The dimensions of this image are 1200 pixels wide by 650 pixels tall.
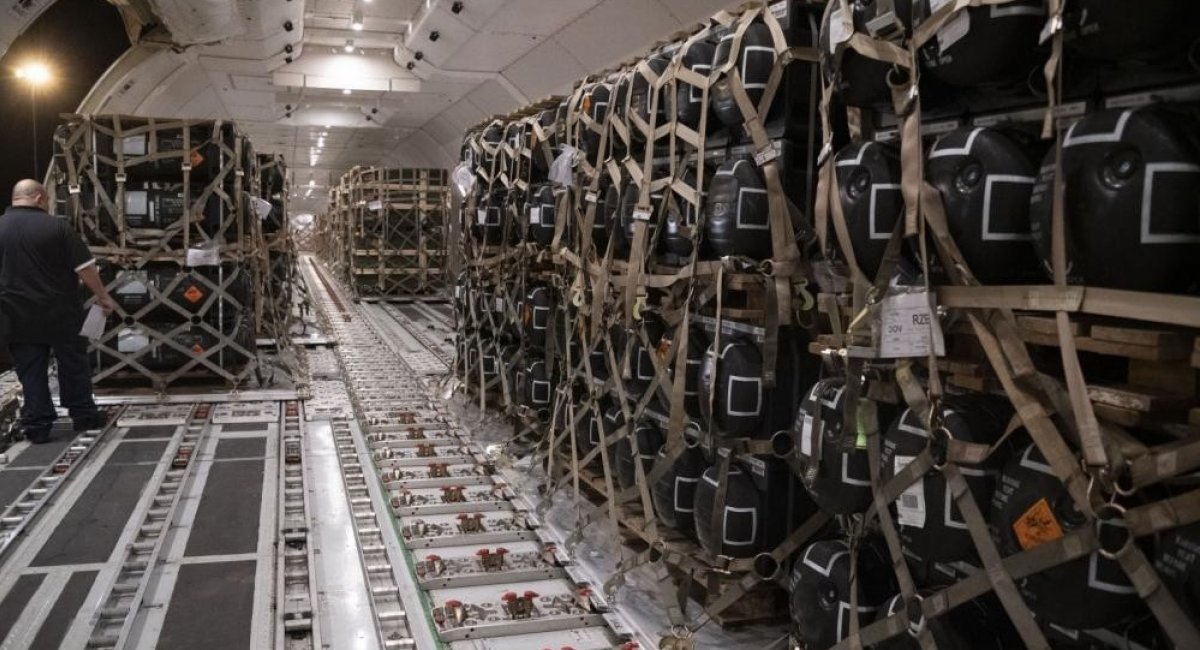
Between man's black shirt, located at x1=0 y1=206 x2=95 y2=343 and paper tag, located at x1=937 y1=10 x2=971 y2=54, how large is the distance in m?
7.75

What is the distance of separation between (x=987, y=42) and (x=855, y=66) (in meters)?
0.70

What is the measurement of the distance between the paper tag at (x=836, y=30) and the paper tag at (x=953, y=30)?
0.48 meters

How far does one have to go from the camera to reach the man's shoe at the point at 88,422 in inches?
339

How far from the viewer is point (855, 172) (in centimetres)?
346

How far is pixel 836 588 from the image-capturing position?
3.72 m

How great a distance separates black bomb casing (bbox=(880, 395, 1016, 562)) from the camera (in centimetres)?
298

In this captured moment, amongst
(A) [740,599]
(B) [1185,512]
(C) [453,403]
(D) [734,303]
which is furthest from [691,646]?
(C) [453,403]

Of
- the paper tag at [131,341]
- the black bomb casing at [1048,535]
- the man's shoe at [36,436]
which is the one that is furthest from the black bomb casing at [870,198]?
the paper tag at [131,341]

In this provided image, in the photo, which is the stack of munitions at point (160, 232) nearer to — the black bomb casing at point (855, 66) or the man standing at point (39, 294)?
the man standing at point (39, 294)

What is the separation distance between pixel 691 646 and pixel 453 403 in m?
6.48

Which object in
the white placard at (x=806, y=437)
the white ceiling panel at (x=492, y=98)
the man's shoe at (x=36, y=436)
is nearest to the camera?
the white placard at (x=806, y=437)

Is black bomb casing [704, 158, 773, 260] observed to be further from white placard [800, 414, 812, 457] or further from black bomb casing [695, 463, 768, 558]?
black bomb casing [695, 463, 768, 558]

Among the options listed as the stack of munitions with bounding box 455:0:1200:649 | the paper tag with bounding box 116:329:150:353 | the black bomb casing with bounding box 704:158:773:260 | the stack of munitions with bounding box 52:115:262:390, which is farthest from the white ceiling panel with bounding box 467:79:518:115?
the black bomb casing with bounding box 704:158:773:260

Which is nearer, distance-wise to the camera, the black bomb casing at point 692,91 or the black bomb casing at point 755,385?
the black bomb casing at point 755,385
